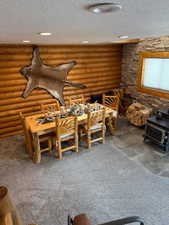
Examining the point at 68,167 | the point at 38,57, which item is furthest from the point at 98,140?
the point at 38,57

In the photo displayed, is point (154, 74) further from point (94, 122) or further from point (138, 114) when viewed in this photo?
point (94, 122)

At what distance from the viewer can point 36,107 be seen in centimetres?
485

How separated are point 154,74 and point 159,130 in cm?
188

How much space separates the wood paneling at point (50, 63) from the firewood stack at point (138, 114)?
1357 millimetres

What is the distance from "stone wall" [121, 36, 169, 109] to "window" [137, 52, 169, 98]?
15cm

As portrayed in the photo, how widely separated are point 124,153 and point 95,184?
1148 millimetres

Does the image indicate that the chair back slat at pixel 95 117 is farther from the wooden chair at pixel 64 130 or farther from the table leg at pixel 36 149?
the table leg at pixel 36 149

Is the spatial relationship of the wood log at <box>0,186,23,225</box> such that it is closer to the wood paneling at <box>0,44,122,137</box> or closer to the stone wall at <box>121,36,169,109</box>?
the wood paneling at <box>0,44,122,137</box>

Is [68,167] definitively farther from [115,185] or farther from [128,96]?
[128,96]

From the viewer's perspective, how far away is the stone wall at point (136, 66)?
443 cm

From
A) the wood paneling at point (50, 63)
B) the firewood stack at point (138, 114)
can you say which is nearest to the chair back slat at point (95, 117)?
the firewood stack at point (138, 114)

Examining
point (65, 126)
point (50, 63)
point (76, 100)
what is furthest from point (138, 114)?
point (50, 63)

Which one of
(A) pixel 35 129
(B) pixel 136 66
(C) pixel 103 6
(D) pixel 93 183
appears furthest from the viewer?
(B) pixel 136 66

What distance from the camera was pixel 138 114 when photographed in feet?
15.7
